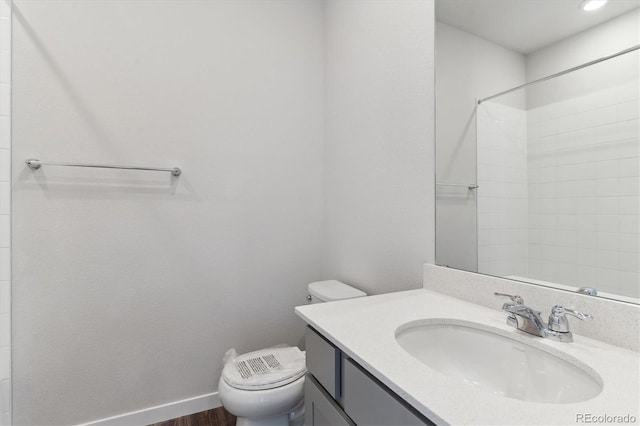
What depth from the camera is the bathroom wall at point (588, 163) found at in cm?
73

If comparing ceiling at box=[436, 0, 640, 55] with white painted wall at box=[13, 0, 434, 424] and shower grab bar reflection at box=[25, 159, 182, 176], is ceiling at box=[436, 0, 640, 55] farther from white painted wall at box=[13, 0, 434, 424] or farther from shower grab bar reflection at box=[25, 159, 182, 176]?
shower grab bar reflection at box=[25, 159, 182, 176]

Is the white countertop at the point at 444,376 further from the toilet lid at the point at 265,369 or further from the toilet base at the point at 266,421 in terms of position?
the toilet base at the point at 266,421

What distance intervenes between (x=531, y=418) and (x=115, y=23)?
7.02 feet

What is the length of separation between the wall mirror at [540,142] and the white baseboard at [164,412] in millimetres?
1481

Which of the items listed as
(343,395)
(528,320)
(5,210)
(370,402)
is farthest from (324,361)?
(5,210)

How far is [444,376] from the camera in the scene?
61 centimetres

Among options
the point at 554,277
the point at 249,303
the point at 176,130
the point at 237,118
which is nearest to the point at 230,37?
the point at 237,118

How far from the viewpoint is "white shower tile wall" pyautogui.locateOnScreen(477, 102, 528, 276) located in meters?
0.96

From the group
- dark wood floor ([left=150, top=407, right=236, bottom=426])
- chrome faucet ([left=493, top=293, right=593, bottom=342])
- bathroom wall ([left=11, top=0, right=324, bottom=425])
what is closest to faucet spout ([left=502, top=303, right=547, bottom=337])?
chrome faucet ([left=493, top=293, right=593, bottom=342])

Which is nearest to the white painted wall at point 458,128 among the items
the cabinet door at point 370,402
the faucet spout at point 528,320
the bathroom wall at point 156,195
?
the faucet spout at point 528,320

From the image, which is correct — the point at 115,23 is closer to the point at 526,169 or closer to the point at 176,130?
the point at 176,130
